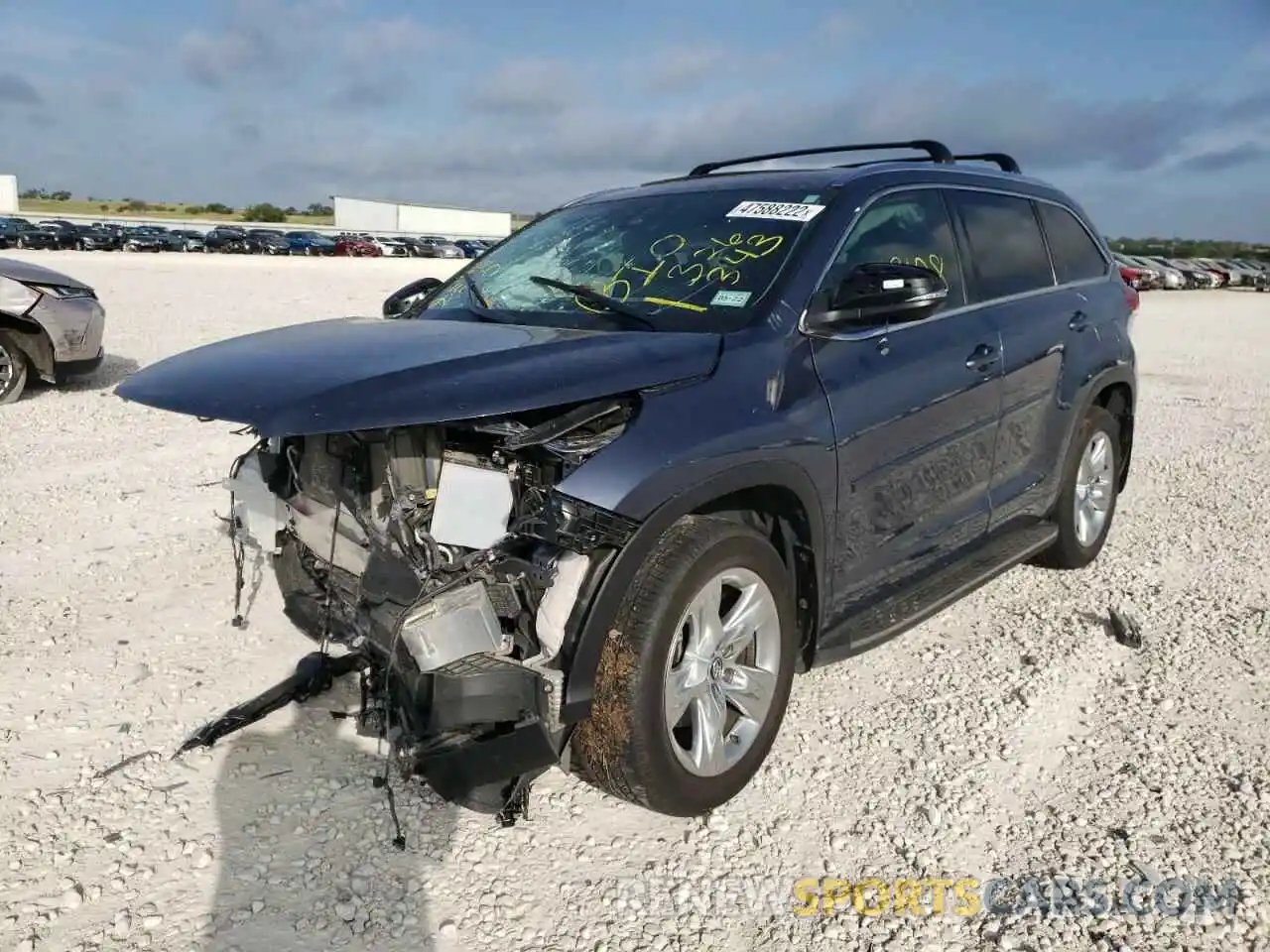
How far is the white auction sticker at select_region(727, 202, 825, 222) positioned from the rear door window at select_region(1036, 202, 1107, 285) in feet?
6.02

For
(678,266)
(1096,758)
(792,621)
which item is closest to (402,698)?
(792,621)

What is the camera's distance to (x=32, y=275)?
8758 millimetres

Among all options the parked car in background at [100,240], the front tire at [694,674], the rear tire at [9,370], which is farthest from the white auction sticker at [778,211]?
the parked car in background at [100,240]

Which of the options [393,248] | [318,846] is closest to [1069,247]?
[318,846]

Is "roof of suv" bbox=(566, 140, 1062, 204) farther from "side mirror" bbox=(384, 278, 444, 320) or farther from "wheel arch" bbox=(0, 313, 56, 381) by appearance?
"wheel arch" bbox=(0, 313, 56, 381)

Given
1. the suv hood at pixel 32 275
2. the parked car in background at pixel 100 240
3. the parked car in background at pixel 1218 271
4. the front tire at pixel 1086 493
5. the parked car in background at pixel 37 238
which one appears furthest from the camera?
the parked car in background at pixel 1218 271

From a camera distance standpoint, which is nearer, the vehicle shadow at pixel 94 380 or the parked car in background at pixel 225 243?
the vehicle shadow at pixel 94 380

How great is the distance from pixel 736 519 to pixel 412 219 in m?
93.0

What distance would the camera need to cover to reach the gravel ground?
2.57 m

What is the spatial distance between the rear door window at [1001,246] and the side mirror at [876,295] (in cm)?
96

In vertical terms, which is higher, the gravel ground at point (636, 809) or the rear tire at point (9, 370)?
the rear tire at point (9, 370)

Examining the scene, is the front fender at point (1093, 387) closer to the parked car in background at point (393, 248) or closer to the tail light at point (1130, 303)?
the tail light at point (1130, 303)

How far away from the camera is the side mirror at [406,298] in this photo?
434 centimetres

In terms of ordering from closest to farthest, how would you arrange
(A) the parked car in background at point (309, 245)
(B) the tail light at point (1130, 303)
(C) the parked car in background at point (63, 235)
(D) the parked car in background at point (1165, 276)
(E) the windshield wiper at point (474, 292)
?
(E) the windshield wiper at point (474, 292) → (B) the tail light at point (1130, 303) → (C) the parked car in background at point (63, 235) → (D) the parked car in background at point (1165, 276) → (A) the parked car in background at point (309, 245)
